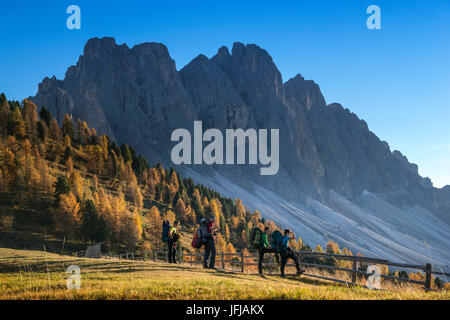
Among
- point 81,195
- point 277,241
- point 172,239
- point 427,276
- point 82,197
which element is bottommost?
point 427,276

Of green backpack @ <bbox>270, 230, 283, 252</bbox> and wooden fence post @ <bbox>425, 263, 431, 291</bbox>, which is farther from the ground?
green backpack @ <bbox>270, 230, 283, 252</bbox>

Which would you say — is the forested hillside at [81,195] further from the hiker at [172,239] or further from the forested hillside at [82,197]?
the hiker at [172,239]

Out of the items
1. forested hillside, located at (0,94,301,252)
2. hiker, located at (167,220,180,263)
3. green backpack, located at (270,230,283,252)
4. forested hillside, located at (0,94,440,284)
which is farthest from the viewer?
forested hillside, located at (0,94,301,252)

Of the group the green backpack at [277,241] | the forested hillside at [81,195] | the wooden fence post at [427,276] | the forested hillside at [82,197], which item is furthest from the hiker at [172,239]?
the forested hillside at [81,195]

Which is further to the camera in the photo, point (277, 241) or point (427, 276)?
point (277, 241)

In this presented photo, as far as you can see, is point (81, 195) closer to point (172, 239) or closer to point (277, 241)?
point (172, 239)

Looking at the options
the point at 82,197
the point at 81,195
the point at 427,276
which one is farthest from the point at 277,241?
the point at 81,195

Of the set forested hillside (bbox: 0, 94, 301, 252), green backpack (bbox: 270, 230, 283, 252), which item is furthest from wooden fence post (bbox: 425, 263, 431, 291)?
forested hillside (bbox: 0, 94, 301, 252)

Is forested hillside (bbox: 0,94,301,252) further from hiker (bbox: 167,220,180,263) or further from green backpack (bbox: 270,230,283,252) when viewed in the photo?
green backpack (bbox: 270,230,283,252)

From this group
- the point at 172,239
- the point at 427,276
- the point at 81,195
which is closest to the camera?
the point at 427,276

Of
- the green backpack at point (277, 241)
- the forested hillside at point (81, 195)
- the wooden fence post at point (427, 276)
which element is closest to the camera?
the wooden fence post at point (427, 276)

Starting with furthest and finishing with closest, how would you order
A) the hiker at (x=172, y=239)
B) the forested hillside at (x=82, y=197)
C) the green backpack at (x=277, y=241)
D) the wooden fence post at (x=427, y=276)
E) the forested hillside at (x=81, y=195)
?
the forested hillside at (x=81, y=195) → the forested hillside at (x=82, y=197) → the hiker at (x=172, y=239) → the green backpack at (x=277, y=241) → the wooden fence post at (x=427, y=276)
